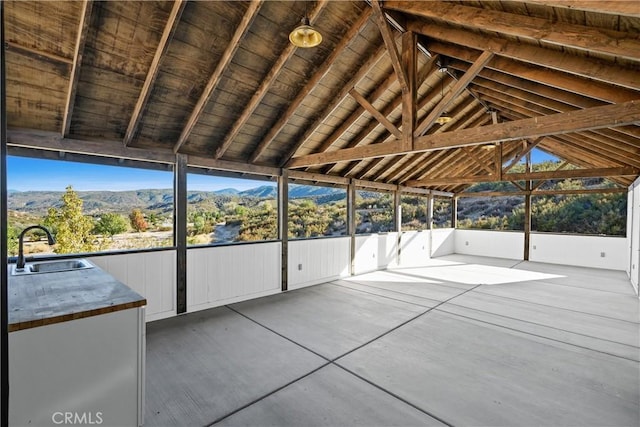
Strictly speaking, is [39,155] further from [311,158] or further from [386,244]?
[386,244]

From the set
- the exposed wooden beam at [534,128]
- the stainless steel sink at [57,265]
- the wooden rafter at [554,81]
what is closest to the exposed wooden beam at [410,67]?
the exposed wooden beam at [534,128]

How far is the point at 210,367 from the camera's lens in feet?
10.6

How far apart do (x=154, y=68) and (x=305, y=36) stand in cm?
182

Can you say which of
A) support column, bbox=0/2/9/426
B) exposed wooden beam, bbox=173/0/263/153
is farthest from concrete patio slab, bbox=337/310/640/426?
exposed wooden beam, bbox=173/0/263/153

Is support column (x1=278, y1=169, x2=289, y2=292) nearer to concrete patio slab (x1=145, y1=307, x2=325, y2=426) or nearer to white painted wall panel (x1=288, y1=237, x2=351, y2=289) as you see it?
white painted wall panel (x1=288, y1=237, x2=351, y2=289)

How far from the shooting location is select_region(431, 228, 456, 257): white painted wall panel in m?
11.6

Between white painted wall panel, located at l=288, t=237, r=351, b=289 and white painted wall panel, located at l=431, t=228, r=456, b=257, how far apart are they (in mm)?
5085

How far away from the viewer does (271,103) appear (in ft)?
15.7

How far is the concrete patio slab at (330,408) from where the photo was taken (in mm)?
2424

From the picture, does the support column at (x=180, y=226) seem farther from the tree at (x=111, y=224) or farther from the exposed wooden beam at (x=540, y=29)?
the exposed wooden beam at (x=540, y=29)

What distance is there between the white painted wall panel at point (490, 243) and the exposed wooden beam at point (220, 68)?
11395mm

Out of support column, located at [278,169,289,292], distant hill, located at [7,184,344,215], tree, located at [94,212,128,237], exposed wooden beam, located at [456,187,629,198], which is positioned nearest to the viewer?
distant hill, located at [7,184,344,215]

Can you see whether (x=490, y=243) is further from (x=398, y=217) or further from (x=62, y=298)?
(x=62, y=298)

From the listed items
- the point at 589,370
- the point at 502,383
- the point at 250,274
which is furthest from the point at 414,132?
the point at 250,274
